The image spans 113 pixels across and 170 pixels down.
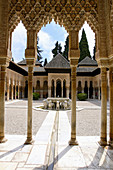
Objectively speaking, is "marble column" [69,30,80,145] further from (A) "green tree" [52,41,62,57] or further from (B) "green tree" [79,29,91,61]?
(A) "green tree" [52,41,62,57]

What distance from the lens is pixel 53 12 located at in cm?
368

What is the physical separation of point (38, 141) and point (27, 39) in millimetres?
3266

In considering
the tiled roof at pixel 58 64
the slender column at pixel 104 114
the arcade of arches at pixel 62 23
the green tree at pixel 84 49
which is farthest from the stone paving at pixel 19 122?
the green tree at pixel 84 49

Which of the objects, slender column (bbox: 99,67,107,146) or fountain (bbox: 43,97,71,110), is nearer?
slender column (bbox: 99,67,107,146)

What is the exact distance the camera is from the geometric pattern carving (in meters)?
3.63

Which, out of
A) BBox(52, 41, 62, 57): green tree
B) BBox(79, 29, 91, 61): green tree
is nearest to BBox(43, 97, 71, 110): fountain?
BBox(79, 29, 91, 61): green tree

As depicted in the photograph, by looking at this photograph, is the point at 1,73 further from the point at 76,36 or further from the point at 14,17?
the point at 76,36

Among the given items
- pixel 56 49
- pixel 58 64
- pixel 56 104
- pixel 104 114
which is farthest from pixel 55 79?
pixel 56 49

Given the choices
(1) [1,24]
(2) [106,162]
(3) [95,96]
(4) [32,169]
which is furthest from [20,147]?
(3) [95,96]

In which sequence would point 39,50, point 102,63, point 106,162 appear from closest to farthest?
point 106,162, point 102,63, point 39,50

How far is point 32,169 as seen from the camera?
2.35 meters

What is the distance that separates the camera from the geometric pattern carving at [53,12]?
143 inches

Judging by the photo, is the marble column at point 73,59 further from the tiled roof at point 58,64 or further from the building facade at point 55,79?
the tiled roof at point 58,64

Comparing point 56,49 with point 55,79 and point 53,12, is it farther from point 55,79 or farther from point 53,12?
point 53,12
